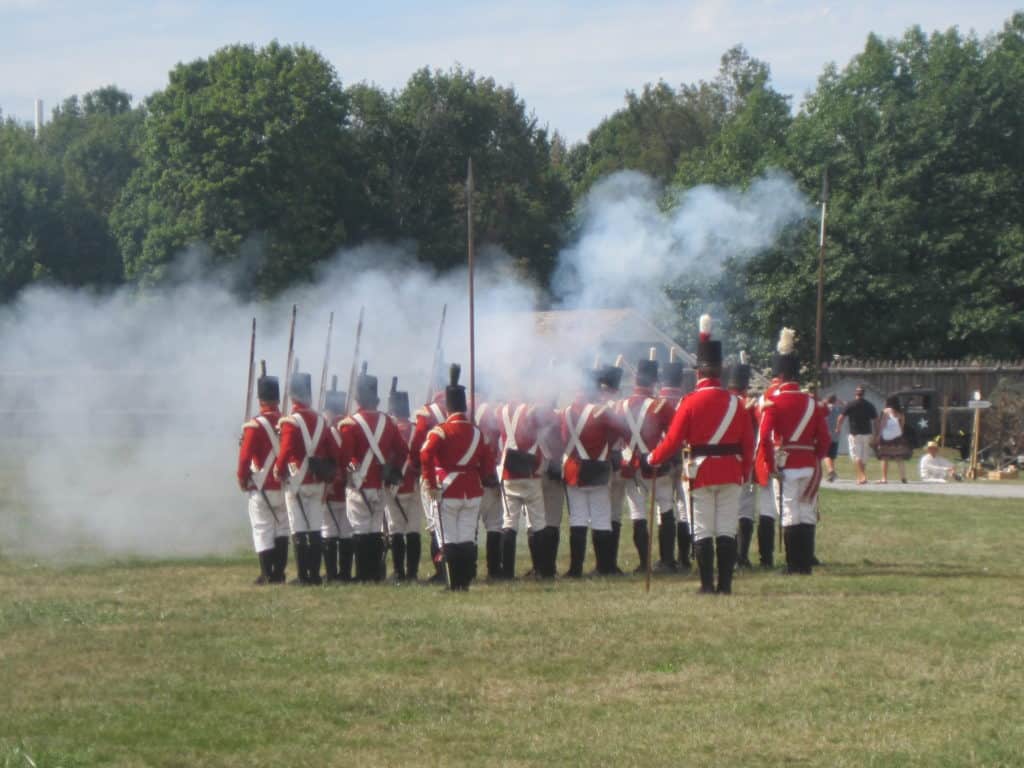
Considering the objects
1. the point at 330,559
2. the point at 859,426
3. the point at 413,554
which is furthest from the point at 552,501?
the point at 859,426

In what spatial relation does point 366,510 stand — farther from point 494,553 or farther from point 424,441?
point 494,553

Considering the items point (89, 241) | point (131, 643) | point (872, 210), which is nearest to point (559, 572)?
point (131, 643)

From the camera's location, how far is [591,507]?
51.0ft

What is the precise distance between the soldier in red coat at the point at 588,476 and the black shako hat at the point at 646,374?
480mm

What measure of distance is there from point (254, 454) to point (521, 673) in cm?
553

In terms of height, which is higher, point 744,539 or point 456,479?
point 456,479

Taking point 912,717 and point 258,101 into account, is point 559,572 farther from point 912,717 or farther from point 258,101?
point 258,101

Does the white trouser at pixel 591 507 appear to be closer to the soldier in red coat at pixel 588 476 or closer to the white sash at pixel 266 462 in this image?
the soldier in red coat at pixel 588 476

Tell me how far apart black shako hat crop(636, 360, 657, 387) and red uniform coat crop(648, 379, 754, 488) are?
2353 mm

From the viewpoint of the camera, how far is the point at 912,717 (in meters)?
8.84

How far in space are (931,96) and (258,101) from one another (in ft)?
69.3

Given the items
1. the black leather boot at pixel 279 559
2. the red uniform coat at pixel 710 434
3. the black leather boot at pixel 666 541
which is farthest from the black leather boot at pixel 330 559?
the red uniform coat at pixel 710 434

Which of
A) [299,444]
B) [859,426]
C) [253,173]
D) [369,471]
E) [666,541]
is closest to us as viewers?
[299,444]

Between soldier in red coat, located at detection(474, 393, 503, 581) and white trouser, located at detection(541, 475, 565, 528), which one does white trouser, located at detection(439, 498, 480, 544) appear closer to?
soldier in red coat, located at detection(474, 393, 503, 581)
